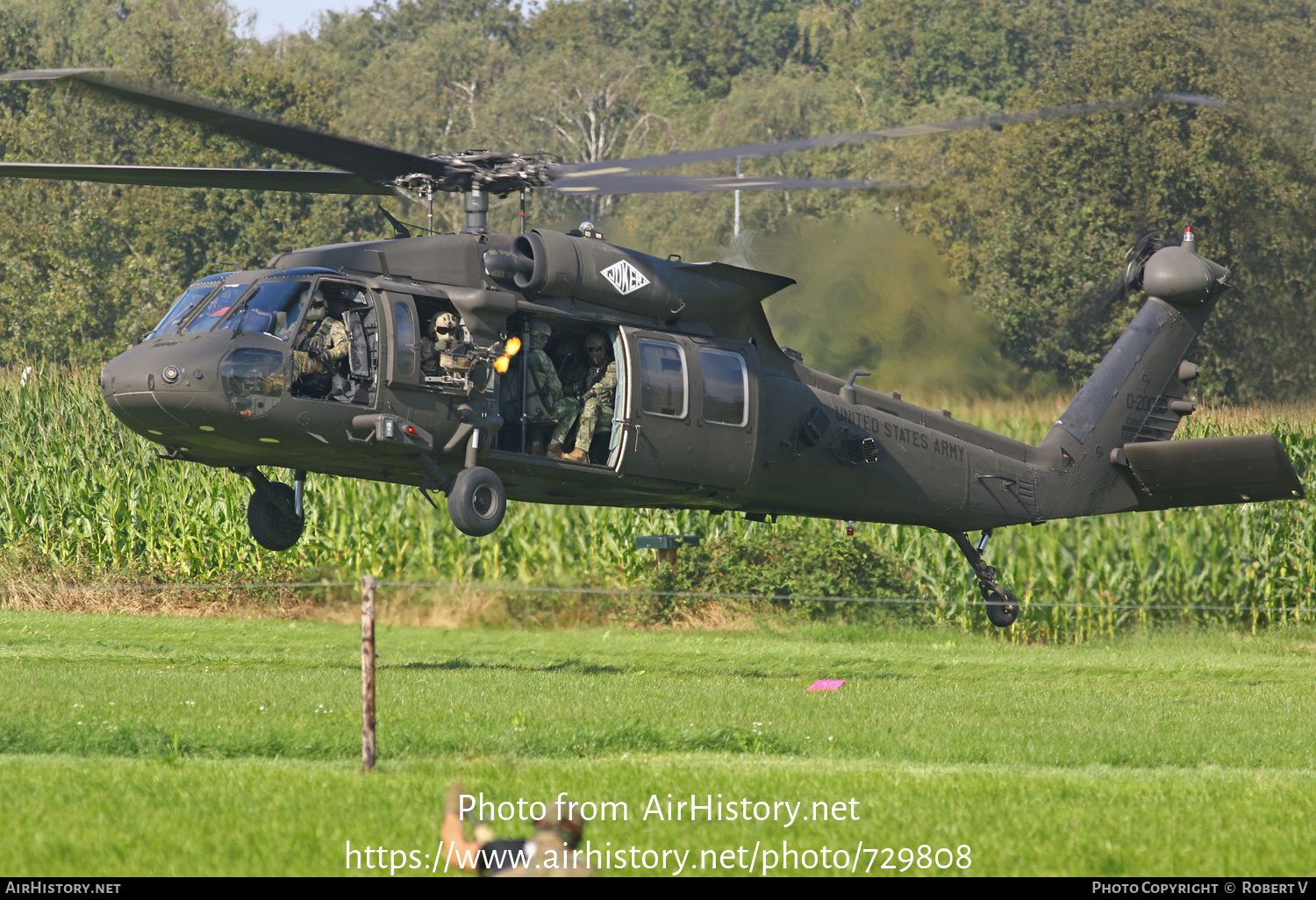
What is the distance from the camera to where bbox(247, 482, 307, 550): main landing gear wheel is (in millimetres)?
15070

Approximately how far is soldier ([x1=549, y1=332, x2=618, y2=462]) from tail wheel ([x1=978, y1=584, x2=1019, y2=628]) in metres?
5.82

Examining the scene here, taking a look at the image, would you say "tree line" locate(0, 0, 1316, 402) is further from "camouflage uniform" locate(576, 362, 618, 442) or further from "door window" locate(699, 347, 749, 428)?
"camouflage uniform" locate(576, 362, 618, 442)

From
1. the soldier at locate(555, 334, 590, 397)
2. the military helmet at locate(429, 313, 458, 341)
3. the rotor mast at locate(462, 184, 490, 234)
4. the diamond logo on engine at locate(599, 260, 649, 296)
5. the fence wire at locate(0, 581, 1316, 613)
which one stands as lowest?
the fence wire at locate(0, 581, 1316, 613)

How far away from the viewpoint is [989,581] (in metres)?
17.4

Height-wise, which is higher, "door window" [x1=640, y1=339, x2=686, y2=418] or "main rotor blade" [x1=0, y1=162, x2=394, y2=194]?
"main rotor blade" [x1=0, y1=162, x2=394, y2=194]

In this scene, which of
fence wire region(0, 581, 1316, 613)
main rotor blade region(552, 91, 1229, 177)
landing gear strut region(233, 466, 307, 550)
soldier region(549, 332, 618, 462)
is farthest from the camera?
fence wire region(0, 581, 1316, 613)

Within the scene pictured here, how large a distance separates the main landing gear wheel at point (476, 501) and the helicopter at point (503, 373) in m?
0.02

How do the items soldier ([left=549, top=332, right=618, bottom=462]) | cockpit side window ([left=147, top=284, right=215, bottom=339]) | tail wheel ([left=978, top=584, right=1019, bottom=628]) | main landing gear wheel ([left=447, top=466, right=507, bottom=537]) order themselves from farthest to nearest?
1. tail wheel ([left=978, top=584, right=1019, bottom=628])
2. soldier ([left=549, top=332, right=618, bottom=462])
3. main landing gear wheel ([left=447, top=466, right=507, bottom=537])
4. cockpit side window ([left=147, top=284, right=215, bottom=339])

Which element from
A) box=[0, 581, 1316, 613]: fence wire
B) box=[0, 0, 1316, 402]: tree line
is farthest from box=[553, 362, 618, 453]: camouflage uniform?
box=[0, 0, 1316, 402]: tree line

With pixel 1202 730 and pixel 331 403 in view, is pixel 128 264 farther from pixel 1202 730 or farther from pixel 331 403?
pixel 1202 730

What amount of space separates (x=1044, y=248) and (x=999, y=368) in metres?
9.02

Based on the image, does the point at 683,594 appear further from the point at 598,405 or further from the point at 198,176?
the point at 198,176

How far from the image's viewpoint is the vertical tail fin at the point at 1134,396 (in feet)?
59.6

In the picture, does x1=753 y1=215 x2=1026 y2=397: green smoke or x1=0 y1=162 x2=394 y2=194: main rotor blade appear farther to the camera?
x1=753 y1=215 x2=1026 y2=397: green smoke
